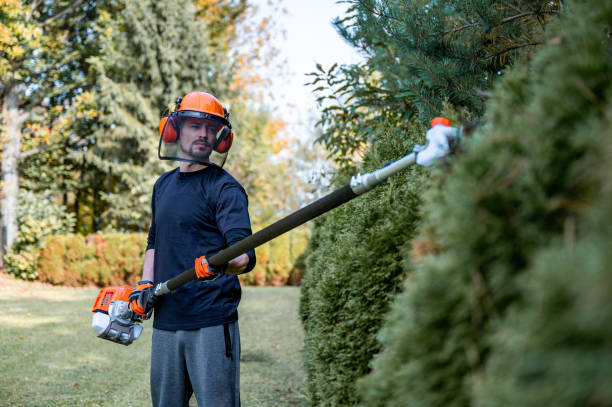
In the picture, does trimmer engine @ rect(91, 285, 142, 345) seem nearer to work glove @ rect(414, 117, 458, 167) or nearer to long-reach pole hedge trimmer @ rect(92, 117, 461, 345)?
long-reach pole hedge trimmer @ rect(92, 117, 461, 345)

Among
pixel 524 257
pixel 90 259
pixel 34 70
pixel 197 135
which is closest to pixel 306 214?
pixel 524 257

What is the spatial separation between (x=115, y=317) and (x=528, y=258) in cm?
271

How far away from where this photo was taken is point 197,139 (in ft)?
9.39

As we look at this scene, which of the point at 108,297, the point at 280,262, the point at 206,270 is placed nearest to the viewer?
the point at 206,270

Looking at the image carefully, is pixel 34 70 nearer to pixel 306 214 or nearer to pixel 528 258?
pixel 306 214

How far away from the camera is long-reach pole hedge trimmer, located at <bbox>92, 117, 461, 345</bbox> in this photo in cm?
140

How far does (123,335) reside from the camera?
9.80ft

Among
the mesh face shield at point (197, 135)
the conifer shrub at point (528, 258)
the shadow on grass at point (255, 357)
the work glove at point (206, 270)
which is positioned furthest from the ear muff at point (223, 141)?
the shadow on grass at point (255, 357)

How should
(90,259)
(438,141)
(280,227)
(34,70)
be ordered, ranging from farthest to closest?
(34,70) → (90,259) → (280,227) → (438,141)

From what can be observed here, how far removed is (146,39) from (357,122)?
1528 cm

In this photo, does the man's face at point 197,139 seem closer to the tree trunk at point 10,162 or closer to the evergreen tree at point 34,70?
the evergreen tree at point 34,70

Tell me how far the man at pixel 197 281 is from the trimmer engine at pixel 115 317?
0.50 ft

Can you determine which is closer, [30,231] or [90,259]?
[90,259]

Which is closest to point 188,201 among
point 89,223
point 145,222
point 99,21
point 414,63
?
point 414,63
